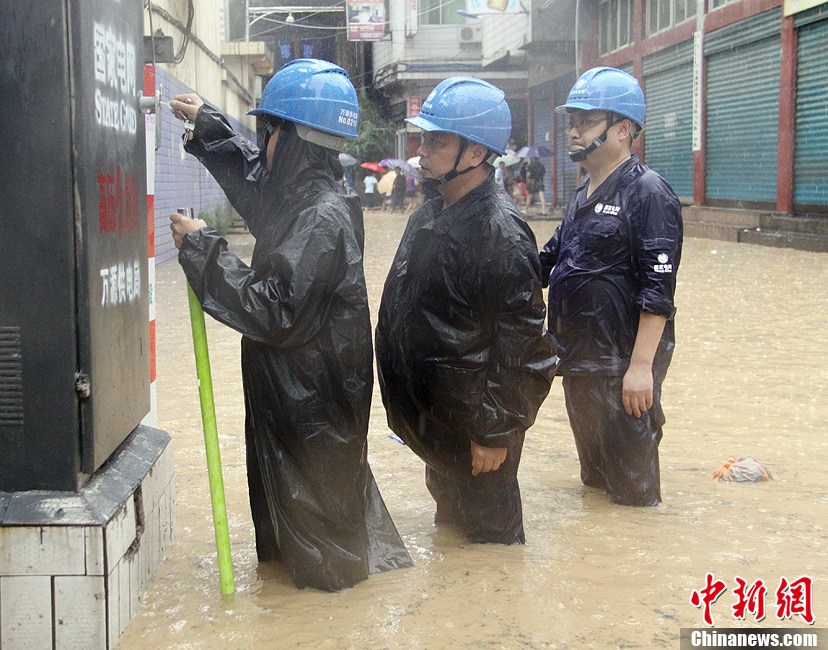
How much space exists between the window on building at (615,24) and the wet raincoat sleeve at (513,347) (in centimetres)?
2293

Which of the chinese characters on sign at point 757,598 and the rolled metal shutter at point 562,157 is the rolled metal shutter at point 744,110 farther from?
the chinese characters on sign at point 757,598

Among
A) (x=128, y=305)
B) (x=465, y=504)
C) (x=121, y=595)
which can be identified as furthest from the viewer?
(x=465, y=504)

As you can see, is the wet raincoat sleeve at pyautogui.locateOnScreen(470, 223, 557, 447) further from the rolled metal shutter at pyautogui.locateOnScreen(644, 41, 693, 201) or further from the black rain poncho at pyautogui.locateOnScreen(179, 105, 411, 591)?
the rolled metal shutter at pyautogui.locateOnScreen(644, 41, 693, 201)

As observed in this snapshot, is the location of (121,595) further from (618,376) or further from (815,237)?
(815,237)

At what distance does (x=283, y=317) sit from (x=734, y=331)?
6.75 m

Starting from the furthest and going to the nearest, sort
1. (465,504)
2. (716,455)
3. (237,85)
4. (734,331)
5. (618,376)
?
(237,85), (734,331), (716,455), (618,376), (465,504)

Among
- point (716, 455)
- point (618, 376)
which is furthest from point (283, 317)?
point (716, 455)

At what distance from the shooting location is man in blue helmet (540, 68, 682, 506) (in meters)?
4.37

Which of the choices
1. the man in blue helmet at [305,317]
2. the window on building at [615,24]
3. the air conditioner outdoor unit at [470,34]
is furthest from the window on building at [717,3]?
the air conditioner outdoor unit at [470,34]

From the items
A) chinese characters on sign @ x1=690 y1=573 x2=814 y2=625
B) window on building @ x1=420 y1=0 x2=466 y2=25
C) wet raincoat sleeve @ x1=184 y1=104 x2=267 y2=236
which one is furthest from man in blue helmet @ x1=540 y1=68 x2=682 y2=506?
window on building @ x1=420 y1=0 x2=466 y2=25

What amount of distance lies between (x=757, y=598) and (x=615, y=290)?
1449mm

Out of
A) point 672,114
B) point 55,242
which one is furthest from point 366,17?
point 55,242

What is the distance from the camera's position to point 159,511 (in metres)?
3.64

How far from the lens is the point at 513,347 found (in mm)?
3674
